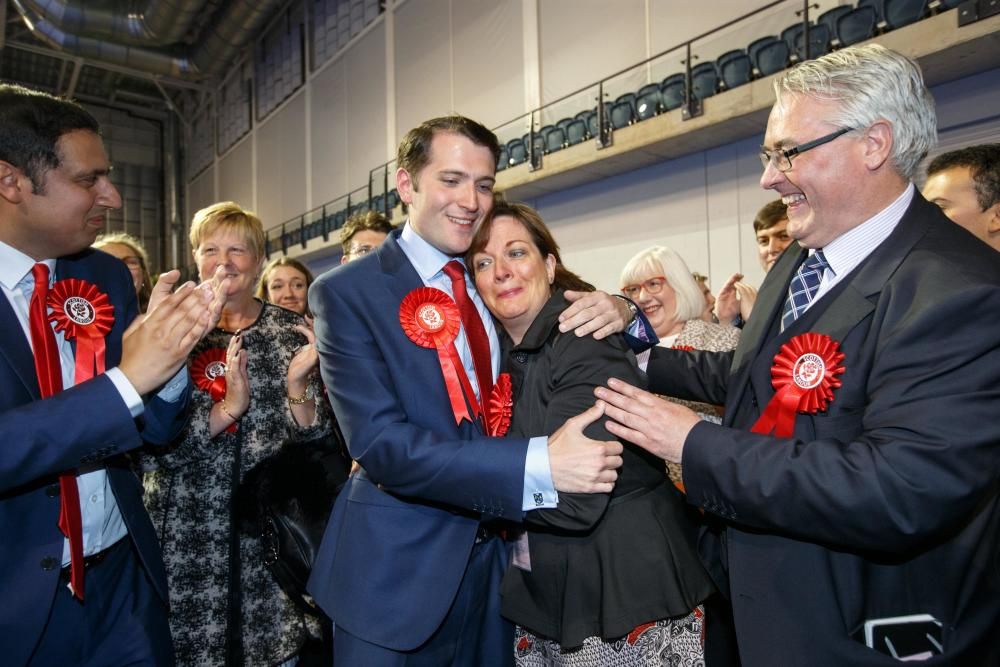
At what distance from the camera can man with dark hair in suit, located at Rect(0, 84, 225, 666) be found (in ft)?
4.29

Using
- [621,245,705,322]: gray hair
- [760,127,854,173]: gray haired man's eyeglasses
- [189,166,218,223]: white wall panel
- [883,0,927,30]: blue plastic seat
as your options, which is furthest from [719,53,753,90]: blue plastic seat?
[189,166,218,223]: white wall panel

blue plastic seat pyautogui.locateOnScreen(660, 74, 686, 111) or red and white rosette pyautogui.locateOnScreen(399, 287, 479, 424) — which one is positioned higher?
blue plastic seat pyautogui.locateOnScreen(660, 74, 686, 111)

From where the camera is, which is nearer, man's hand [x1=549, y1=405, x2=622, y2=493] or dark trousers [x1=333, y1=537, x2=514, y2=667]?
man's hand [x1=549, y1=405, x2=622, y2=493]

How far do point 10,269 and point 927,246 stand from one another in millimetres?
2034

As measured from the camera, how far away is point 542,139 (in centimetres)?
966

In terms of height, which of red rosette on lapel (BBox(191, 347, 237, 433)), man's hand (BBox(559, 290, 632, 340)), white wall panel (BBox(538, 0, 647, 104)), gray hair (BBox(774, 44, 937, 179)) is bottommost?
red rosette on lapel (BBox(191, 347, 237, 433))

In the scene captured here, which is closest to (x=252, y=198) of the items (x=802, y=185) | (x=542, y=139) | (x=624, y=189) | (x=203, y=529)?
(x=542, y=139)

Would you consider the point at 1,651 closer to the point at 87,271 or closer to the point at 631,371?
the point at 87,271

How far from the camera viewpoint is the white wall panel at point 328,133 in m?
14.6

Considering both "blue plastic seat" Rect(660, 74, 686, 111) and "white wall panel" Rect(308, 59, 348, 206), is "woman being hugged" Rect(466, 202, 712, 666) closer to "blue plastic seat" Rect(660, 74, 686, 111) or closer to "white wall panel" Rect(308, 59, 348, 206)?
"blue plastic seat" Rect(660, 74, 686, 111)

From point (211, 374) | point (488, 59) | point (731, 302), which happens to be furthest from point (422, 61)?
point (211, 374)

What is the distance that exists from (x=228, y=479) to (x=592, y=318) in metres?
1.59

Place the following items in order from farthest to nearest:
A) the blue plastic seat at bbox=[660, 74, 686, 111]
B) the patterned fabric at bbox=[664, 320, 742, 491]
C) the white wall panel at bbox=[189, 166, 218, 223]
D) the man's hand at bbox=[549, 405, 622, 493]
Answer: the white wall panel at bbox=[189, 166, 218, 223] < the blue plastic seat at bbox=[660, 74, 686, 111] < the patterned fabric at bbox=[664, 320, 742, 491] < the man's hand at bbox=[549, 405, 622, 493]

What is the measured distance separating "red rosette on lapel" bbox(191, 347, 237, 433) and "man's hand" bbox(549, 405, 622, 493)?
1526 millimetres
